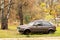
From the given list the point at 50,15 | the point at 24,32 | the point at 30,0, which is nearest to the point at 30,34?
the point at 24,32

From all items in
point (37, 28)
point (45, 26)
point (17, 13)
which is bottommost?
point (37, 28)

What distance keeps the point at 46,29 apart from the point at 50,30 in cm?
49

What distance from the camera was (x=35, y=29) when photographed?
76.7 feet

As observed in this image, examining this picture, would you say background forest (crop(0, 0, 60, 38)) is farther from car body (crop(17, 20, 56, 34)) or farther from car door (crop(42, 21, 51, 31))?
car door (crop(42, 21, 51, 31))

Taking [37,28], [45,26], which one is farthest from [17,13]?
[37,28]

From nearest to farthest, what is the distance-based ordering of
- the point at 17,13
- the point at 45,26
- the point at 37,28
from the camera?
the point at 37,28, the point at 45,26, the point at 17,13

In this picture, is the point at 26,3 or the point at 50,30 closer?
the point at 50,30

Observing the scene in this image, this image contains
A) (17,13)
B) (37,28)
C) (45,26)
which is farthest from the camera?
(17,13)

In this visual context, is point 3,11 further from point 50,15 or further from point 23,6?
point 50,15

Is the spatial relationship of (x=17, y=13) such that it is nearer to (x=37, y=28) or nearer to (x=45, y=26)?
(x=45, y=26)

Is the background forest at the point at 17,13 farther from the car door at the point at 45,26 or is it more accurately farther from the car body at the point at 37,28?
the car door at the point at 45,26

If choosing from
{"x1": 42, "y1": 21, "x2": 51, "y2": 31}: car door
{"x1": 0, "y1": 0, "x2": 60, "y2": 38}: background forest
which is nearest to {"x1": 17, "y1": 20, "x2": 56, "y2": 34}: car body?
{"x1": 42, "y1": 21, "x2": 51, "y2": 31}: car door

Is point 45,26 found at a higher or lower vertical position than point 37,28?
higher

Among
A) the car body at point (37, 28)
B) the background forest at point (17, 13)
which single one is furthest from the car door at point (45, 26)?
the background forest at point (17, 13)
